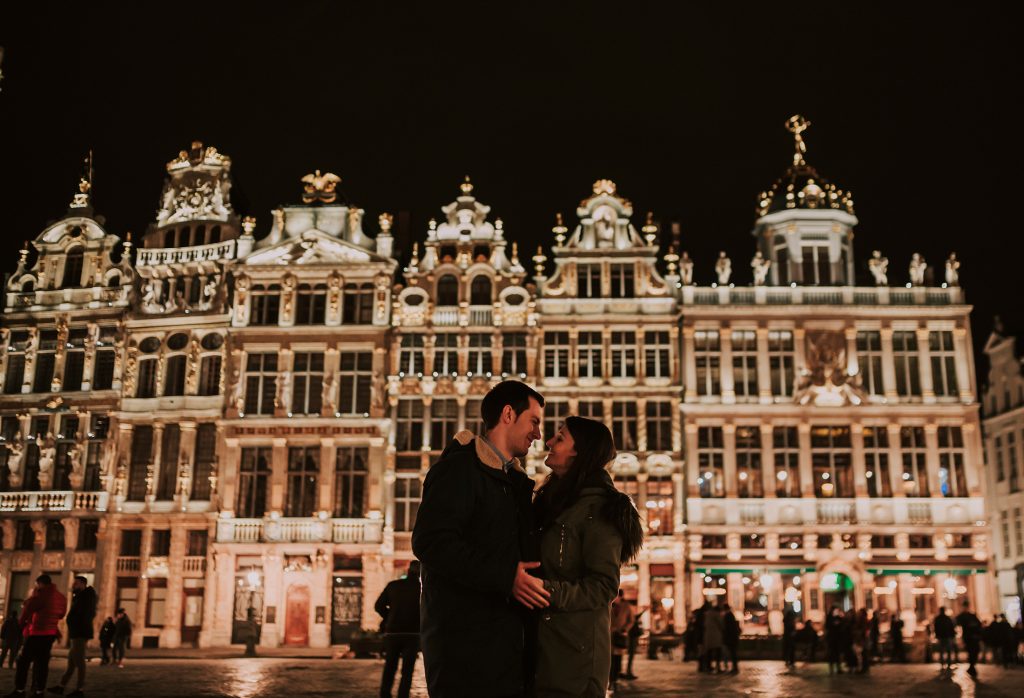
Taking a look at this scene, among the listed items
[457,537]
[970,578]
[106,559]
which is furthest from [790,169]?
[457,537]

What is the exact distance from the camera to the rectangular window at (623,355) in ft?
124

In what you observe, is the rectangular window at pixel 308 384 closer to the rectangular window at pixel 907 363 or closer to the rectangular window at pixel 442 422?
the rectangular window at pixel 442 422

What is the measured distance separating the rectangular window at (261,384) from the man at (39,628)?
81.3 feet

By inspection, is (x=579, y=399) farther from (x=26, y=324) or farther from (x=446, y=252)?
(x=26, y=324)

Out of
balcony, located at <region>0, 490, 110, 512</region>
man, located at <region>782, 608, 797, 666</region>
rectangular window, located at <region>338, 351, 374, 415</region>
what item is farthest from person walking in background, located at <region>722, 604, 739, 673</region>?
balcony, located at <region>0, 490, 110, 512</region>

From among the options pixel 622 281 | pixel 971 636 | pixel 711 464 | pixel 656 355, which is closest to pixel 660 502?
pixel 711 464

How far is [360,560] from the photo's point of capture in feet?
118

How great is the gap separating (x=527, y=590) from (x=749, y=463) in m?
33.6

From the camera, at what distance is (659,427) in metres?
37.0

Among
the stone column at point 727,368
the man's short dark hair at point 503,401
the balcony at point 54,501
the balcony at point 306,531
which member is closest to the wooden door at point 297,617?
the balcony at point 306,531

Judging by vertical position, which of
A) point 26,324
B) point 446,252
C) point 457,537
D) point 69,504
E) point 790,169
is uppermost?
point 790,169

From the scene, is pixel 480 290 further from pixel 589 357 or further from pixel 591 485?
pixel 591 485

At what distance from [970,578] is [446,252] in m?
21.0

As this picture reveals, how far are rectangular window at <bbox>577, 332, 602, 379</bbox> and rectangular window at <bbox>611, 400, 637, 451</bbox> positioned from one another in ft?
4.37
